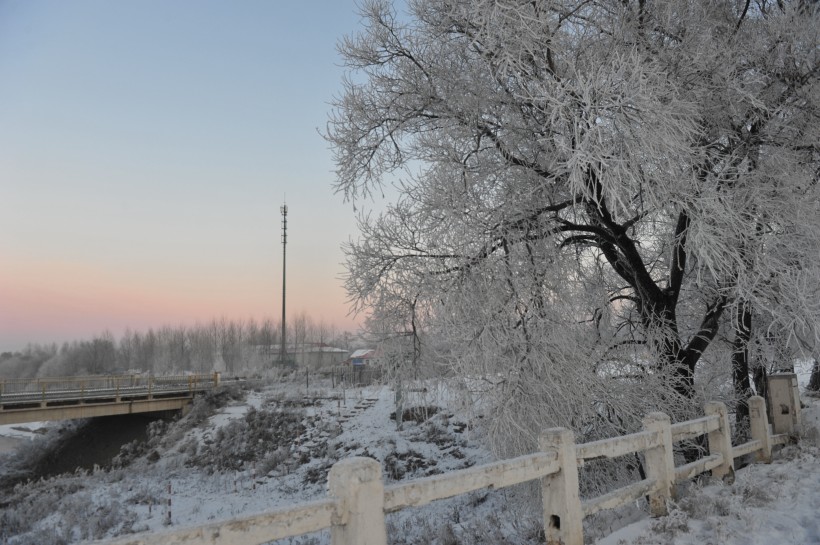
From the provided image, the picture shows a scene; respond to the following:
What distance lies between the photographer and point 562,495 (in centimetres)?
412

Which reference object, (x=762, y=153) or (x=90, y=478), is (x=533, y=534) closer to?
(x=762, y=153)

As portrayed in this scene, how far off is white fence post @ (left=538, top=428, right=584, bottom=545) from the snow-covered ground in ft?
2.28

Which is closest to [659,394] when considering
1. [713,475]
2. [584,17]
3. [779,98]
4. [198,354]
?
[713,475]

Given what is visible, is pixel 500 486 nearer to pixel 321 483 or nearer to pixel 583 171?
pixel 583 171

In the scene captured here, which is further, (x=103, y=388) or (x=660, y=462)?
(x=103, y=388)

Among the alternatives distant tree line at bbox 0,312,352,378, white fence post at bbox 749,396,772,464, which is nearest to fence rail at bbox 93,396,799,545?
white fence post at bbox 749,396,772,464

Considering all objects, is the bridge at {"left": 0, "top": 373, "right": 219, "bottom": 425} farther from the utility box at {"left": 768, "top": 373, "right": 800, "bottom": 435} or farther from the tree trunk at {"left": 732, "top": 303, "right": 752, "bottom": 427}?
the utility box at {"left": 768, "top": 373, "right": 800, "bottom": 435}

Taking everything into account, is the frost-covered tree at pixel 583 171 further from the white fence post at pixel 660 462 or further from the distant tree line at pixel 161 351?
the distant tree line at pixel 161 351

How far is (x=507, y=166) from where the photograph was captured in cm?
895

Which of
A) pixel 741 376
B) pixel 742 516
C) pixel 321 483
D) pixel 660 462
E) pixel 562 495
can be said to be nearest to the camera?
pixel 562 495

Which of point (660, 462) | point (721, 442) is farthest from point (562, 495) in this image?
point (721, 442)

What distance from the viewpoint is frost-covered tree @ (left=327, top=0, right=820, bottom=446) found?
22.8 feet

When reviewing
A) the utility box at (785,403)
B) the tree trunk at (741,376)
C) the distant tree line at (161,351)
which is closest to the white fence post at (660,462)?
the utility box at (785,403)

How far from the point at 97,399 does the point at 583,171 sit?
31.7 meters
